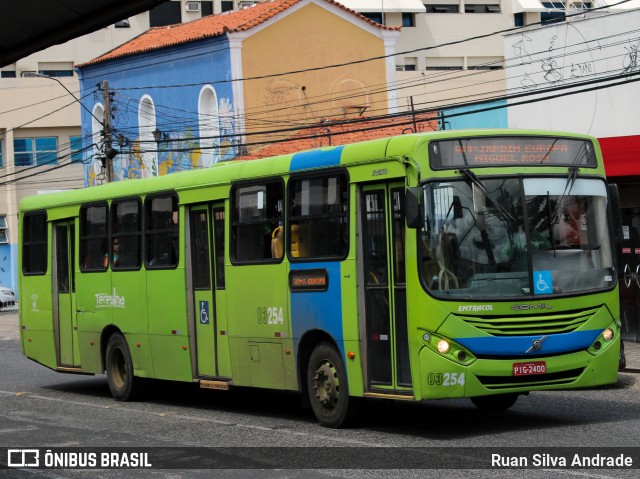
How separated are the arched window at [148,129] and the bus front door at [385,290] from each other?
3281cm

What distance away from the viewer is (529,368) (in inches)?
488

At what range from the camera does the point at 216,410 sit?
16359mm

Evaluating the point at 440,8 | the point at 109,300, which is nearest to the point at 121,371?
the point at 109,300

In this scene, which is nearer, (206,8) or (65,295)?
(65,295)

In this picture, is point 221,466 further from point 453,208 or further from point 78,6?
point 78,6

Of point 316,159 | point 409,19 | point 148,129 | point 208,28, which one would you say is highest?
point 409,19

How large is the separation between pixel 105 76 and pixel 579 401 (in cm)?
3582

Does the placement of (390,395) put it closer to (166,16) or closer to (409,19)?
(166,16)

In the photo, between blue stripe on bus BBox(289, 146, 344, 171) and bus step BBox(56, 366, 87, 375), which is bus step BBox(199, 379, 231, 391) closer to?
blue stripe on bus BBox(289, 146, 344, 171)

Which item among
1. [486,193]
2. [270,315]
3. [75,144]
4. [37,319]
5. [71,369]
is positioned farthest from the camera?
[75,144]

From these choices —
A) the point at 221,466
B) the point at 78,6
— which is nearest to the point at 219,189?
the point at 221,466

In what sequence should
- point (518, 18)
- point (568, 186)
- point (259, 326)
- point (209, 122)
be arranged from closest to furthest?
point (568, 186), point (259, 326), point (209, 122), point (518, 18)

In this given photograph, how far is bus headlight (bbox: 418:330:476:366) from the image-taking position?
12227 mm

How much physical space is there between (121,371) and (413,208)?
7.62m
